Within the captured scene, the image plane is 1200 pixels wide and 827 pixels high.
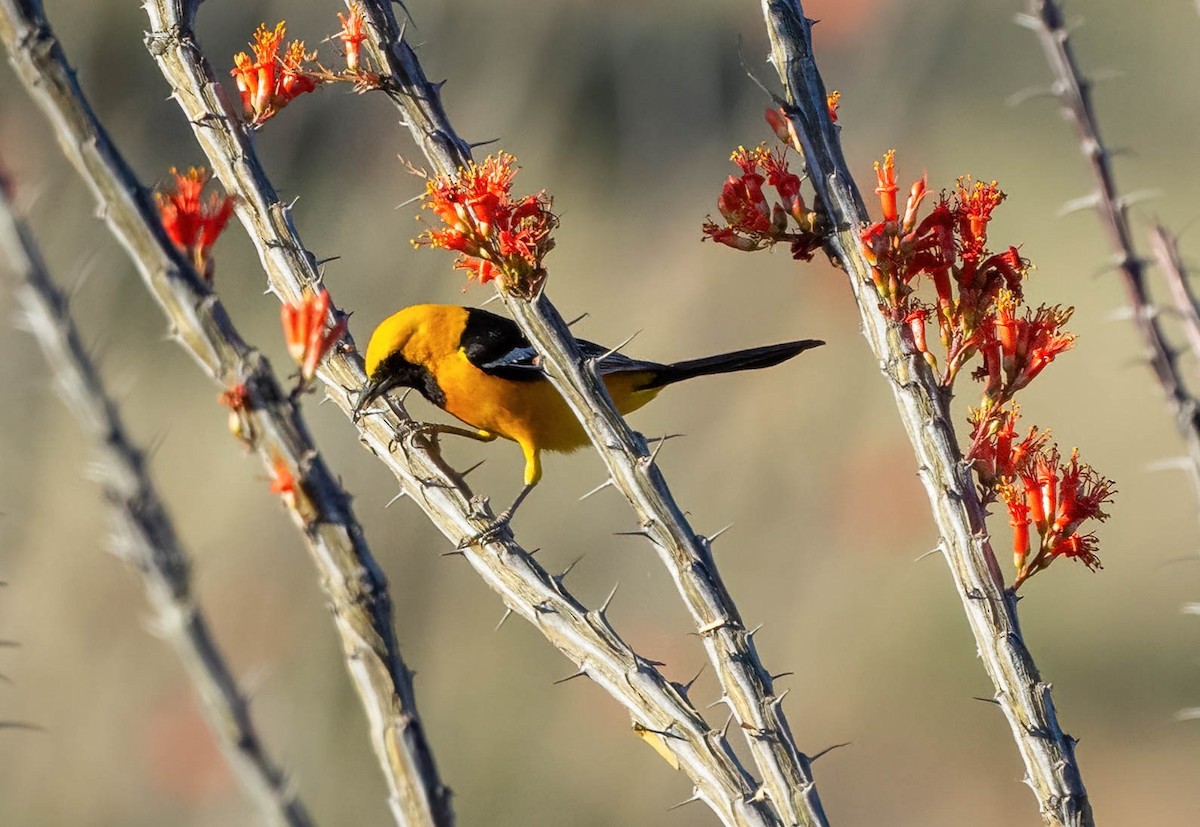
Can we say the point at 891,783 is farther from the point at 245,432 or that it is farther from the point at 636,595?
the point at 245,432

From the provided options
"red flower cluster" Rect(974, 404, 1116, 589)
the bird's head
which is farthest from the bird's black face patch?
"red flower cluster" Rect(974, 404, 1116, 589)

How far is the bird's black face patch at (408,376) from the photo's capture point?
350cm

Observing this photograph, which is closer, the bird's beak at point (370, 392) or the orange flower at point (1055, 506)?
the orange flower at point (1055, 506)

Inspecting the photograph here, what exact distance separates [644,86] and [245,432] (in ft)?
35.0

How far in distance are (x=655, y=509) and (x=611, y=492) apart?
19.7ft

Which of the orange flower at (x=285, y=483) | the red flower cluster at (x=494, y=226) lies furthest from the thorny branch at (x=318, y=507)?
the red flower cluster at (x=494, y=226)

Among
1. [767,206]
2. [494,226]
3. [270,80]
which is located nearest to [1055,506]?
[767,206]

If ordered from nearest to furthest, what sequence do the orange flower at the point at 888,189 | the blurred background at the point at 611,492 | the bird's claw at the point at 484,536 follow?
the orange flower at the point at 888,189, the bird's claw at the point at 484,536, the blurred background at the point at 611,492

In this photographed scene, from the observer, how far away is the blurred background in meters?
7.84

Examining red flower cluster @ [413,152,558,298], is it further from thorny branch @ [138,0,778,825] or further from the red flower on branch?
the red flower on branch

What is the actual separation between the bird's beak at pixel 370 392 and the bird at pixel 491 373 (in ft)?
1.43

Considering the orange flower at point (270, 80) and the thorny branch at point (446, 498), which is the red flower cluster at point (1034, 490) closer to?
the thorny branch at point (446, 498)

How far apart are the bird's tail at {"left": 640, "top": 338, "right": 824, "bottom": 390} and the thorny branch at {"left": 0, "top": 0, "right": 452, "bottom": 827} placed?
1.85 meters

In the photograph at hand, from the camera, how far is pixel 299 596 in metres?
8.12
